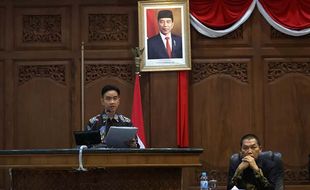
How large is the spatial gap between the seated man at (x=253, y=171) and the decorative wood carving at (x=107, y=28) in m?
2.56

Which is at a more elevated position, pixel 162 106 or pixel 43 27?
pixel 43 27

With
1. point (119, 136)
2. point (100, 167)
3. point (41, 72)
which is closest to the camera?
point (100, 167)

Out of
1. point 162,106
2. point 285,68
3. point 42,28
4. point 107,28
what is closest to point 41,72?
point 42,28

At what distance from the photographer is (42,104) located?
20.5ft

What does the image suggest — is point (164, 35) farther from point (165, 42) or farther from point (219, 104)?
point (219, 104)

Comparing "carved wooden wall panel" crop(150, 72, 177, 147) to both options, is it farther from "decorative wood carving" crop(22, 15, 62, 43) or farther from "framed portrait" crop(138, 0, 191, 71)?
"decorative wood carving" crop(22, 15, 62, 43)

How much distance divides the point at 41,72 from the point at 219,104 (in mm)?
2016

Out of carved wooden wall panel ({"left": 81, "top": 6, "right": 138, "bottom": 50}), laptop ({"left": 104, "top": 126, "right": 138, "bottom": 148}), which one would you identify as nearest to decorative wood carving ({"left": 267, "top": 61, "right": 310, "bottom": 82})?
carved wooden wall panel ({"left": 81, "top": 6, "right": 138, "bottom": 50})

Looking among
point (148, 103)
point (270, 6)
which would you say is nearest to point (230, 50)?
point (270, 6)

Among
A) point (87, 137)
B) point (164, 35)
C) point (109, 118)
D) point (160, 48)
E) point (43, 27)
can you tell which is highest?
point (43, 27)

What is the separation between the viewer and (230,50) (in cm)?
633

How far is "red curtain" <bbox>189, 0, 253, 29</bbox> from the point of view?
628 centimetres

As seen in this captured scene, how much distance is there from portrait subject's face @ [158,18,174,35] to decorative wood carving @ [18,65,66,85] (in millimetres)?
1169

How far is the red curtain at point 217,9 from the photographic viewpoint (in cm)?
628
